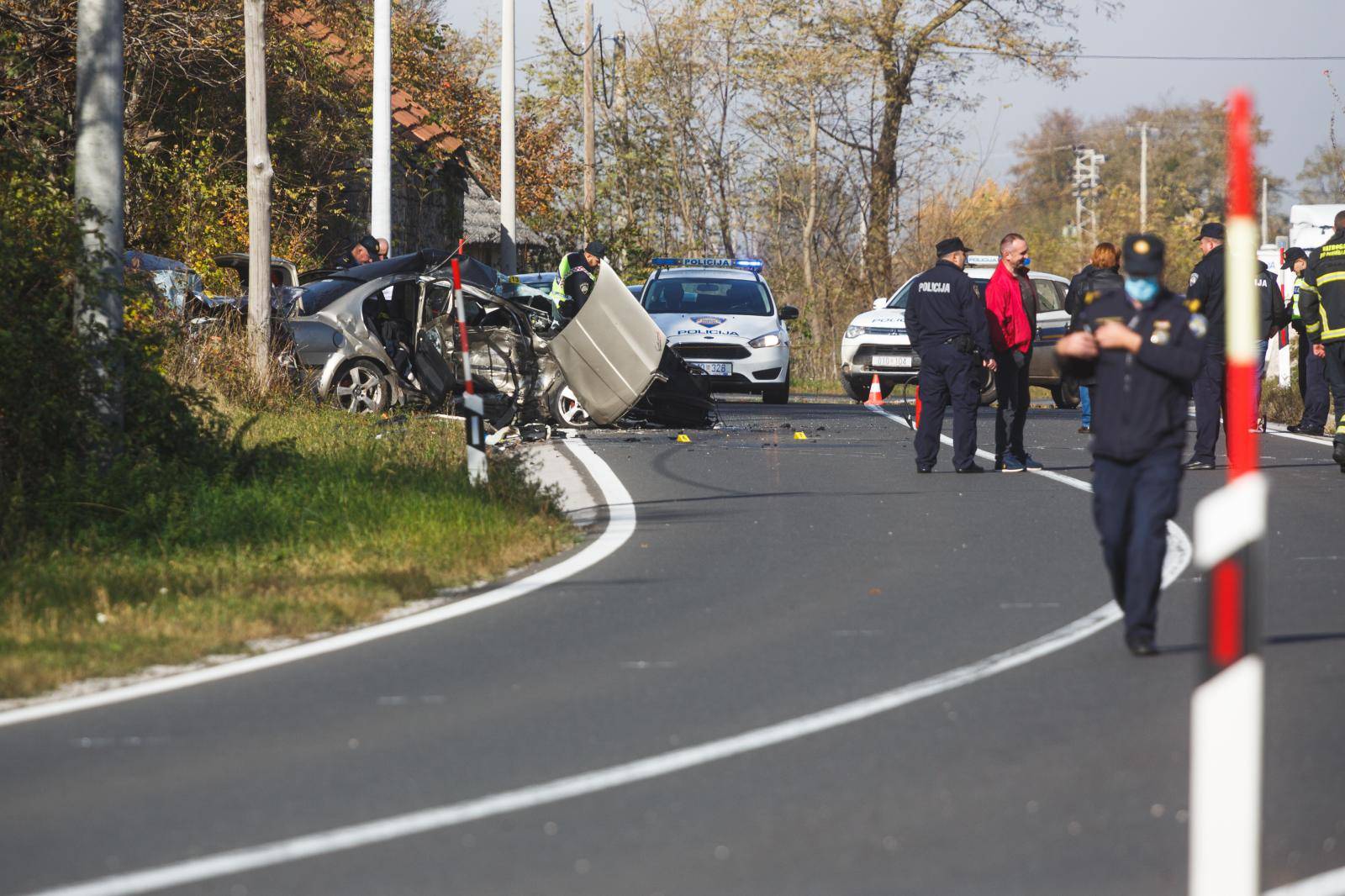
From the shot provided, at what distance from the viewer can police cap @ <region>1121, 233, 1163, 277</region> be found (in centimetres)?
779

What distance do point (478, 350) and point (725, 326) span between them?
6387 mm

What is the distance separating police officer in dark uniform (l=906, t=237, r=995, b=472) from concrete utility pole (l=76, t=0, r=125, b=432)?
253 inches

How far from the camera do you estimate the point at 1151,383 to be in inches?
311

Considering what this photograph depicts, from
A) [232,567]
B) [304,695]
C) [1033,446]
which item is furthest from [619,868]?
[1033,446]

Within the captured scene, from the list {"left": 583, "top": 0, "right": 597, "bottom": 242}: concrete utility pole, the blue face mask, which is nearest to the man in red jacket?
the blue face mask

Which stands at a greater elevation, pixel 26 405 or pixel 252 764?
pixel 26 405

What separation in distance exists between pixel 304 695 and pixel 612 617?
1998 millimetres

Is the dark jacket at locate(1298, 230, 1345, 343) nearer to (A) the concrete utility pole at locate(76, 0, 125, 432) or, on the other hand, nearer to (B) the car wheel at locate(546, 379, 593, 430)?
(B) the car wheel at locate(546, 379, 593, 430)

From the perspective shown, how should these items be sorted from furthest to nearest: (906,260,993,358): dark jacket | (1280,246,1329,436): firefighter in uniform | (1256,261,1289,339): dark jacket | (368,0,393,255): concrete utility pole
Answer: (368,0,393,255): concrete utility pole, (1280,246,1329,436): firefighter in uniform, (1256,261,1289,339): dark jacket, (906,260,993,358): dark jacket

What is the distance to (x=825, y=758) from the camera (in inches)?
240

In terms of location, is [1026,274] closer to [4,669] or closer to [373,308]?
[373,308]

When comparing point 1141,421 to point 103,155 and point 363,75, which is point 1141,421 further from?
point 363,75

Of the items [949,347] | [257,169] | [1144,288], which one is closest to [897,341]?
[257,169]

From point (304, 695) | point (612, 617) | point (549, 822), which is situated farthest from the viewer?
point (612, 617)
